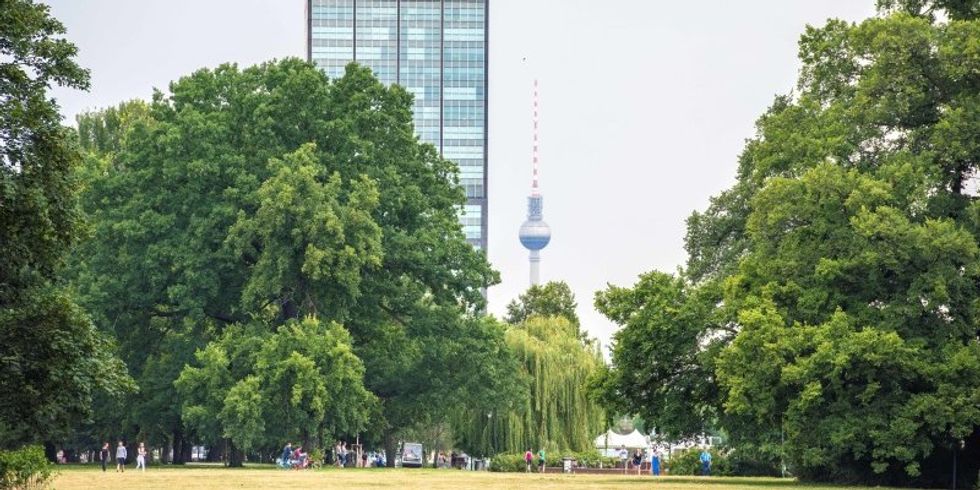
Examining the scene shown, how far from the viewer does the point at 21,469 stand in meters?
42.9

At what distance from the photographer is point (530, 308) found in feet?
476

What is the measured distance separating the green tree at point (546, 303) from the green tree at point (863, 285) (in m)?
77.8

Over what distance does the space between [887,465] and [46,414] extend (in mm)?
26232

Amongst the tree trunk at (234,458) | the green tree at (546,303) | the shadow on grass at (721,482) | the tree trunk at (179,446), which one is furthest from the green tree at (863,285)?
the green tree at (546,303)

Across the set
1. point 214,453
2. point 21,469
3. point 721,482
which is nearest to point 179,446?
point 214,453

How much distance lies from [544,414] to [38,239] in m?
63.2

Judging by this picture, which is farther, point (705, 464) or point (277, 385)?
point (705, 464)

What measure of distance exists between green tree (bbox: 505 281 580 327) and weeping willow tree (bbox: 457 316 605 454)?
41761 mm

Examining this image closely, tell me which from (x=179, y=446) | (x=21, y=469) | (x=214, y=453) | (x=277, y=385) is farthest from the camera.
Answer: (x=214, y=453)

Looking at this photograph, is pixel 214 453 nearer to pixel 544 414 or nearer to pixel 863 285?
pixel 544 414

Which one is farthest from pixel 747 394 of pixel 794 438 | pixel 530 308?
pixel 530 308

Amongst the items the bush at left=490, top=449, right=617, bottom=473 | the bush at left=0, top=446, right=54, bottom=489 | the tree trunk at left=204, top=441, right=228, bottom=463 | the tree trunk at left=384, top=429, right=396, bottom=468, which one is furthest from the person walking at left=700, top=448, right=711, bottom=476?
the bush at left=0, top=446, right=54, bottom=489

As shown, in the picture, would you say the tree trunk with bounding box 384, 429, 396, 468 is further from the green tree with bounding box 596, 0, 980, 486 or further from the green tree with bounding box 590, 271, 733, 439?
the green tree with bounding box 596, 0, 980, 486

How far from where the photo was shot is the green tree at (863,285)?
177ft
